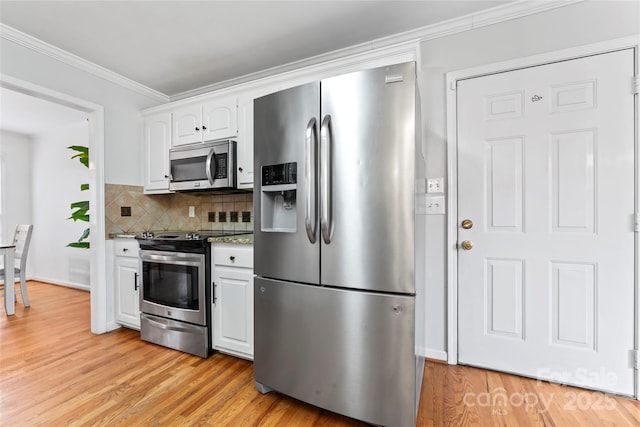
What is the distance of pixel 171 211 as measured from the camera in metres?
3.33

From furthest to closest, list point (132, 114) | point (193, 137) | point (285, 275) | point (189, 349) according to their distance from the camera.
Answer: point (132, 114) < point (193, 137) < point (189, 349) < point (285, 275)

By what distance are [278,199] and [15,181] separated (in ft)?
18.3

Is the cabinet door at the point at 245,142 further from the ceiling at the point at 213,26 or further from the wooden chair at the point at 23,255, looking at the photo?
the wooden chair at the point at 23,255

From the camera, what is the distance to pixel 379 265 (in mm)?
1356

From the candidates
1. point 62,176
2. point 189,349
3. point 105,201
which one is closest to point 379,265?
point 189,349

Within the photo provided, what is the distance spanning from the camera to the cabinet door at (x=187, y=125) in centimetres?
270

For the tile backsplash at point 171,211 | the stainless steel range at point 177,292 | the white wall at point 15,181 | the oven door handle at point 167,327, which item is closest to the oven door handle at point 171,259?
the stainless steel range at point 177,292

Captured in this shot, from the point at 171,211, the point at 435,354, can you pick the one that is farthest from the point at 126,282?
the point at 435,354

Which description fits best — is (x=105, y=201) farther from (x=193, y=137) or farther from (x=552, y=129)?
(x=552, y=129)

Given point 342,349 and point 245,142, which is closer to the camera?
point 342,349

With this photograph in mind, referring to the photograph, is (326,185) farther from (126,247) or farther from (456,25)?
(126,247)

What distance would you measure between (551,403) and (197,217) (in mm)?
3228

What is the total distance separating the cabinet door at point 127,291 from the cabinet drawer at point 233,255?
0.97 metres

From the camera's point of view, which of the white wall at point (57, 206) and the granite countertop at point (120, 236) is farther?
the white wall at point (57, 206)
